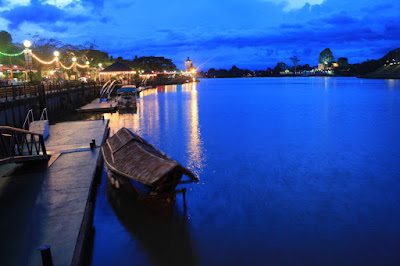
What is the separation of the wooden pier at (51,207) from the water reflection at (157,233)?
1393 millimetres

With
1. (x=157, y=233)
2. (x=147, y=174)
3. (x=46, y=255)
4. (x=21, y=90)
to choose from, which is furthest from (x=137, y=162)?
(x=21, y=90)

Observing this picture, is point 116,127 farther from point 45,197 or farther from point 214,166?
point 45,197

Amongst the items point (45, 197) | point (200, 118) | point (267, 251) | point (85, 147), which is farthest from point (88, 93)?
point (267, 251)

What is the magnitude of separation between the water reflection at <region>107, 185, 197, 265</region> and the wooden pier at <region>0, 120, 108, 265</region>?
4.57 feet

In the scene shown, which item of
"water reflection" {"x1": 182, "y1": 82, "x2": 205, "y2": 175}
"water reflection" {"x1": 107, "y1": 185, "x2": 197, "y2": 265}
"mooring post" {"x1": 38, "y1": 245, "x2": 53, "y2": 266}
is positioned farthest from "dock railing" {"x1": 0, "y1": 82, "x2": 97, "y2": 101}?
"mooring post" {"x1": 38, "y1": 245, "x2": 53, "y2": 266}

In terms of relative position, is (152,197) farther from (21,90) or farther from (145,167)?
(21,90)

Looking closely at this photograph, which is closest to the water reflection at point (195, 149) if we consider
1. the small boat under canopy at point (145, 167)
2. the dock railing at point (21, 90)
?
the small boat under canopy at point (145, 167)

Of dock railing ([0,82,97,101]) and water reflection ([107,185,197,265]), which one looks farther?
dock railing ([0,82,97,101])

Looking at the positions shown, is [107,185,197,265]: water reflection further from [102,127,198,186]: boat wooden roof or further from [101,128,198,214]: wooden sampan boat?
[102,127,198,186]: boat wooden roof

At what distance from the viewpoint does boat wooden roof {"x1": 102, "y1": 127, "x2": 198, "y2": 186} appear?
34.5 feet

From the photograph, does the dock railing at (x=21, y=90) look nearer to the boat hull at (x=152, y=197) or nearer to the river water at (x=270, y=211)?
the river water at (x=270, y=211)

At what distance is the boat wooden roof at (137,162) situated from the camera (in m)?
10.5

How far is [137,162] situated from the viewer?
11.9 metres

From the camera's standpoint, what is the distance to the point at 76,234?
8.82m
